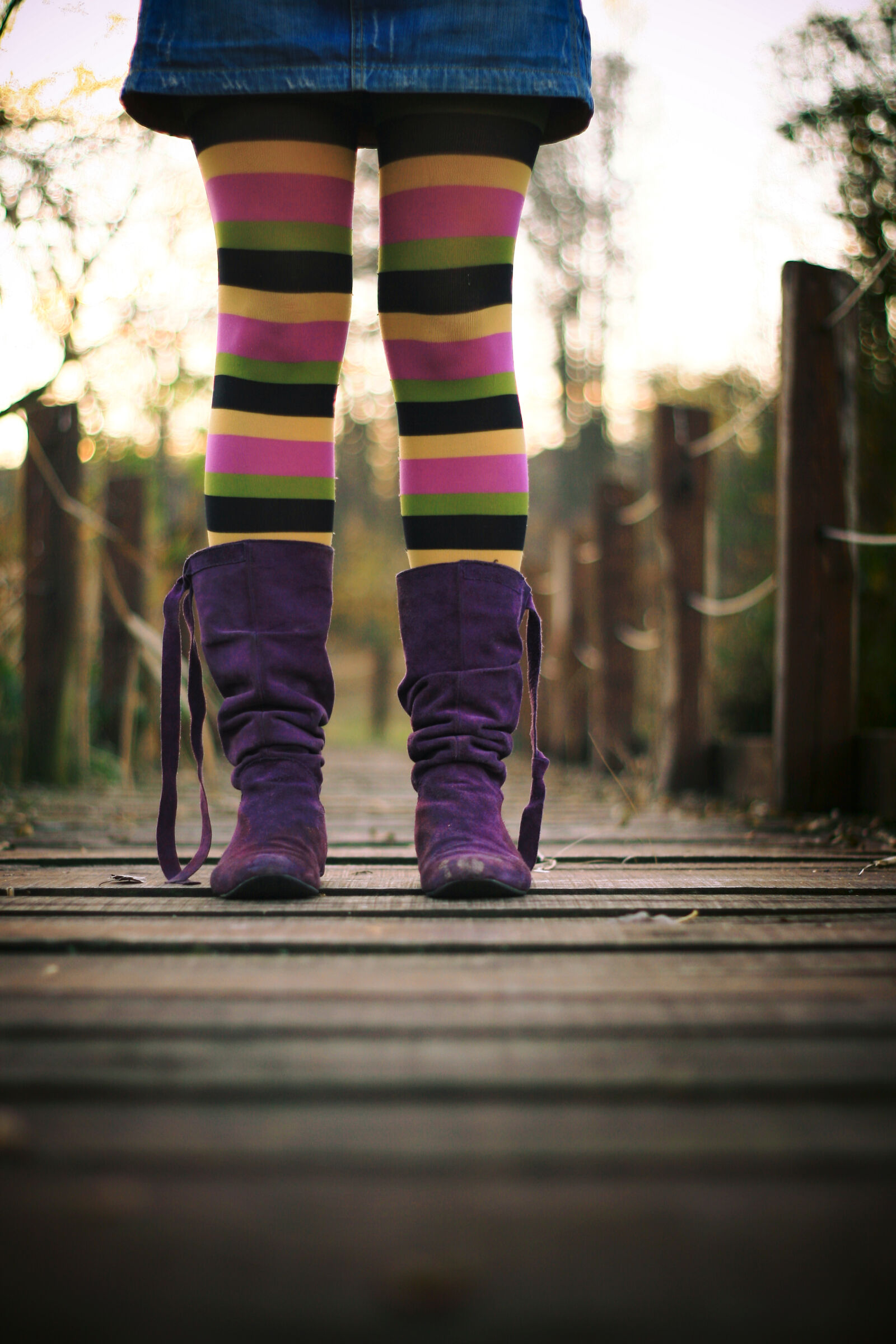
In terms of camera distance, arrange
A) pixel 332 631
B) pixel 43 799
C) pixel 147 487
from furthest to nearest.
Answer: pixel 332 631 → pixel 147 487 → pixel 43 799

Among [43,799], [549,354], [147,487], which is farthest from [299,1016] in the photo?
[549,354]

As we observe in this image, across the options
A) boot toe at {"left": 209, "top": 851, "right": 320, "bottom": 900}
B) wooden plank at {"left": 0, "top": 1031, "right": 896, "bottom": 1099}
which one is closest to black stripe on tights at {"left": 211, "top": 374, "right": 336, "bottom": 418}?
boot toe at {"left": 209, "top": 851, "right": 320, "bottom": 900}

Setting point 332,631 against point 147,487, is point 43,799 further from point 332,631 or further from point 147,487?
point 332,631

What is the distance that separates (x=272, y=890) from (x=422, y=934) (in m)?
0.21

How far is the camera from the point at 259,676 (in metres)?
1.01

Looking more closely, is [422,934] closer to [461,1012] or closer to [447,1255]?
[461,1012]

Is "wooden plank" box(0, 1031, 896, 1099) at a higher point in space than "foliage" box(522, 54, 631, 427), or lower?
lower

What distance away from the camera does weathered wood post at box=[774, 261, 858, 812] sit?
1765 millimetres

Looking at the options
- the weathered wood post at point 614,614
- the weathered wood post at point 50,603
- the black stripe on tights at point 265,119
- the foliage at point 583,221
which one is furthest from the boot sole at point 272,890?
the foliage at point 583,221

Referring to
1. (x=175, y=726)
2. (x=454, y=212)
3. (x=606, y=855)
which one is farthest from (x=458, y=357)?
(x=606, y=855)

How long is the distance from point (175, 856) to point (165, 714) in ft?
0.49

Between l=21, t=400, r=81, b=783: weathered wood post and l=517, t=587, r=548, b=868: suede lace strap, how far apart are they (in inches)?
68.6

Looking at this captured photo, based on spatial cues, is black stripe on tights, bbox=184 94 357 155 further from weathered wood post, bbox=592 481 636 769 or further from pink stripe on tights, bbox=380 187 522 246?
weathered wood post, bbox=592 481 636 769

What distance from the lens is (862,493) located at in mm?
3312
